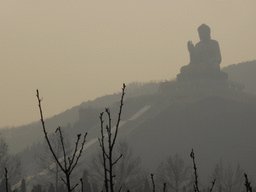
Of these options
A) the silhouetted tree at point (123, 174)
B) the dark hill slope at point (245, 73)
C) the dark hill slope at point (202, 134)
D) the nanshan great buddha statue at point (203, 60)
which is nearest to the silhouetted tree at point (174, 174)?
the silhouetted tree at point (123, 174)

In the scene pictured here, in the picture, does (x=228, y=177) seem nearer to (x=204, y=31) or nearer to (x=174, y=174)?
(x=174, y=174)

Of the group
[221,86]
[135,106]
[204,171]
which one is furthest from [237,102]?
[204,171]

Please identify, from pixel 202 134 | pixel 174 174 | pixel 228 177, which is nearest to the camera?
pixel 174 174

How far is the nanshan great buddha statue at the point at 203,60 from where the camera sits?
228 ft

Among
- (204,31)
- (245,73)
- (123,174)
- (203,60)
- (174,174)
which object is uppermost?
(204,31)

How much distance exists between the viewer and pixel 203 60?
232ft

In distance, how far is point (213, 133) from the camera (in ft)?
194

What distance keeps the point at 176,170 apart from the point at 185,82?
39.0 meters

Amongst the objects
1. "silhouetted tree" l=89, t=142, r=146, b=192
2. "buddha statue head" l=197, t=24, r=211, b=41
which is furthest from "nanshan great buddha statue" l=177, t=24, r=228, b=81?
"silhouetted tree" l=89, t=142, r=146, b=192

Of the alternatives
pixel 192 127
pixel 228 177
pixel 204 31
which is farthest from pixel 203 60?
pixel 228 177

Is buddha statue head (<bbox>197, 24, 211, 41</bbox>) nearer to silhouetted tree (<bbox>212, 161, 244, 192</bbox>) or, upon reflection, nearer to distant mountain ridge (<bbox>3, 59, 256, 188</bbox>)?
distant mountain ridge (<bbox>3, 59, 256, 188</bbox>)

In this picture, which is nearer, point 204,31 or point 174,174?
point 174,174

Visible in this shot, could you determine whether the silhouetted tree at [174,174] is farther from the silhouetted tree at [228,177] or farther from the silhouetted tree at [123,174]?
the silhouetted tree at [228,177]

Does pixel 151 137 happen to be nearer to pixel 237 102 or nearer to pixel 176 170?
pixel 237 102
